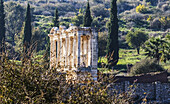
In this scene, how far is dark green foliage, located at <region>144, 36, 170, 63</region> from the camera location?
48.7 metres

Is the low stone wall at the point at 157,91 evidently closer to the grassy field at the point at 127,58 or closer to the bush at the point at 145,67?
the bush at the point at 145,67

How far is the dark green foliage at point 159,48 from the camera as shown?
160 ft

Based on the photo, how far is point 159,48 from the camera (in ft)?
164

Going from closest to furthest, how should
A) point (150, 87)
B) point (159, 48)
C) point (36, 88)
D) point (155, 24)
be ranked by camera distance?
point (36, 88) → point (150, 87) → point (159, 48) → point (155, 24)

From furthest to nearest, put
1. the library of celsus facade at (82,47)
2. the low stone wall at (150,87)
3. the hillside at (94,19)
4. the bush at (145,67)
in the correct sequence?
the hillside at (94,19) < the bush at (145,67) < the low stone wall at (150,87) < the library of celsus facade at (82,47)

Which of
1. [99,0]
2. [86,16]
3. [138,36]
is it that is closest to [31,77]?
[86,16]

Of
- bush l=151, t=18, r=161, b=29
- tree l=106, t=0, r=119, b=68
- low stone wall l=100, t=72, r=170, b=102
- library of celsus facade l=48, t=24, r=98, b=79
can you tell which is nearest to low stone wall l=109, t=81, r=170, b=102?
low stone wall l=100, t=72, r=170, b=102

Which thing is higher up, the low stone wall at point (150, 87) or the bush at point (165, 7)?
the bush at point (165, 7)

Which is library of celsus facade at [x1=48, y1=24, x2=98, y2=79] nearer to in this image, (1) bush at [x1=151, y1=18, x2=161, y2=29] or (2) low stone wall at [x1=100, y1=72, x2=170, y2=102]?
(2) low stone wall at [x1=100, y1=72, x2=170, y2=102]

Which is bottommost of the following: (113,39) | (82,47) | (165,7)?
(113,39)

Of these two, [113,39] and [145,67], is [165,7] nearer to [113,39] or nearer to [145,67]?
[113,39]

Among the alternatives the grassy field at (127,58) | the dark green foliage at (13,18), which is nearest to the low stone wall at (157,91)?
the grassy field at (127,58)

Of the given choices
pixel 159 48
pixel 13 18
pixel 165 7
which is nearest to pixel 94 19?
pixel 13 18

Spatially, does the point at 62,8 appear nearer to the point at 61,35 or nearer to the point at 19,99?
the point at 61,35
